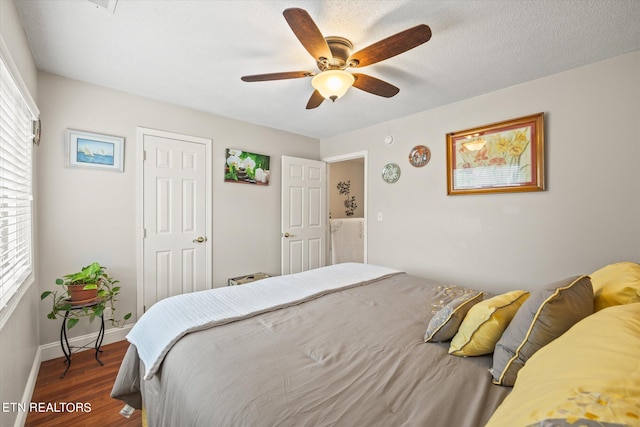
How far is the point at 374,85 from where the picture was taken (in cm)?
200

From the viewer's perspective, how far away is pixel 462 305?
1.27 meters

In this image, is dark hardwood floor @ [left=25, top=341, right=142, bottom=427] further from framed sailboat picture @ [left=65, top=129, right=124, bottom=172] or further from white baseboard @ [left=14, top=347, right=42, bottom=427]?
framed sailboat picture @ [left=65, top=129, right=124, bottom=172]

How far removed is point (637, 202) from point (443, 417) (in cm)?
235

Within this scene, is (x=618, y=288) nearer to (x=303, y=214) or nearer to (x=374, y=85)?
(x=374, y=85)

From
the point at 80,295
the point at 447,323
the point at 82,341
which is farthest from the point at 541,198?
the point at 82,341

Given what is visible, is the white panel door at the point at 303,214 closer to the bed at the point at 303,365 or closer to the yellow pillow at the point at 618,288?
the bed at the point at 303,365

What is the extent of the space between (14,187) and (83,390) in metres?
1.44

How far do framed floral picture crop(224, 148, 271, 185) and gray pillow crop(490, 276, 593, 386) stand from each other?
313cm

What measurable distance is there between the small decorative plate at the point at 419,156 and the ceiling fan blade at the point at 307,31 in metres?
1.89

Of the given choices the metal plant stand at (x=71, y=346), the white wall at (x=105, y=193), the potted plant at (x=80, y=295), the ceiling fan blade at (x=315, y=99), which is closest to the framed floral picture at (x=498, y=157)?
the ceiling fan blade at (x=315, y=99)

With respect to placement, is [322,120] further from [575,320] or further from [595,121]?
[575,320]

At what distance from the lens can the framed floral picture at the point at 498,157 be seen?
2379 mm

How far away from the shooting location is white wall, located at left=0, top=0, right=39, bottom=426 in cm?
132

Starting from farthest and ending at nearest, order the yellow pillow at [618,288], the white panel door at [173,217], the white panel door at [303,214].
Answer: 1. the white panel door at [303,214]
2. the white panel door at [173,217]
3. the yellow pillow at [618,288]
